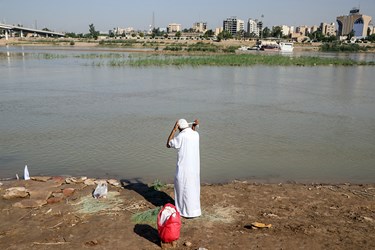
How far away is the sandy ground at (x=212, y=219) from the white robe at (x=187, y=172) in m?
0.20

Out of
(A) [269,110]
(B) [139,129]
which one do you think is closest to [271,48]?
(A) [269,110]

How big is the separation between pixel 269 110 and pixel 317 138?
4276 mm

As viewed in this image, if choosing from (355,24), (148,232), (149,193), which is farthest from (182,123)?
(355,24)

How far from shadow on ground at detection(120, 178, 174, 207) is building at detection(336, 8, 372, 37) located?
160 m

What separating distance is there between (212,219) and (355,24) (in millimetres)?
170917

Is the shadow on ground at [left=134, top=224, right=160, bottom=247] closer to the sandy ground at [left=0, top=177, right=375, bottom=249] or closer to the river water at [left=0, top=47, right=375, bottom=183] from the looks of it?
the sandy ground at [left=0, top=177, right=375, bottom=249]

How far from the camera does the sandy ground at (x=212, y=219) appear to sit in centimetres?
445

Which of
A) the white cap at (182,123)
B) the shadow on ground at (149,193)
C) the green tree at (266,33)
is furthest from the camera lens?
the green tree at (266,33)

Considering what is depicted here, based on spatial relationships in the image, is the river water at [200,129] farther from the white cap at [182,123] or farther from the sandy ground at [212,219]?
the white cap at [182,123]

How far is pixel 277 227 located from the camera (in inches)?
191

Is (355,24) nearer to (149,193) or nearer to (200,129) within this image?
(200,129)

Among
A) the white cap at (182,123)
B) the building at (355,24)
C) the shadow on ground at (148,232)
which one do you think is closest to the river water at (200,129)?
the shadow on ground at (148,232)

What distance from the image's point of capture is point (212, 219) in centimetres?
504

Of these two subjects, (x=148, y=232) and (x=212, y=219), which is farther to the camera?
(x=212, y=219)
